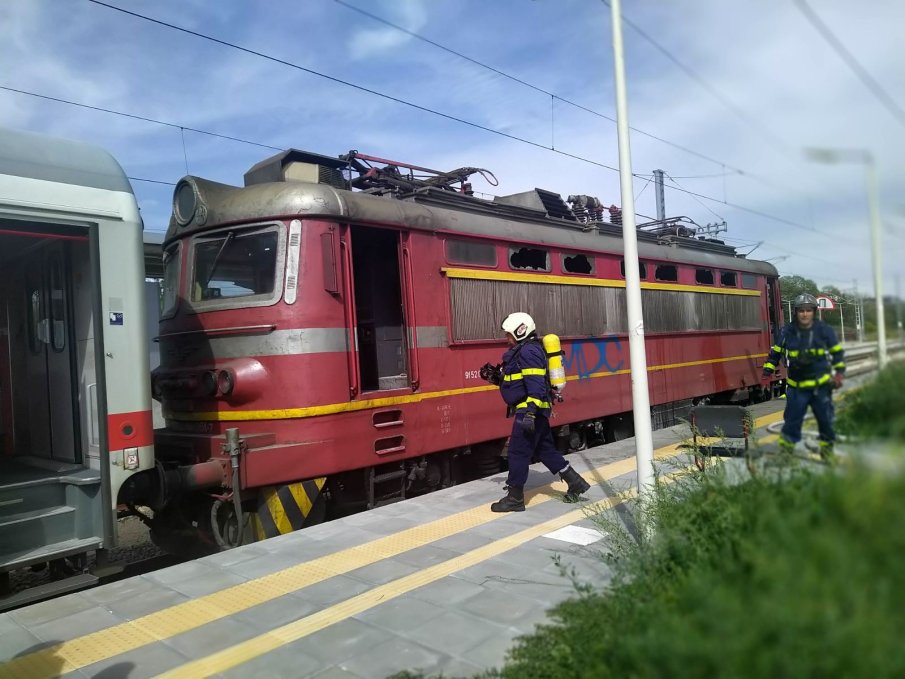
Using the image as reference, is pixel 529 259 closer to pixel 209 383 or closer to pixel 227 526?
pixel 209 383

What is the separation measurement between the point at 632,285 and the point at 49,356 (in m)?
5.20

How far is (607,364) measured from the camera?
31.1 feet

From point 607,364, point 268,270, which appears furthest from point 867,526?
point 607,364

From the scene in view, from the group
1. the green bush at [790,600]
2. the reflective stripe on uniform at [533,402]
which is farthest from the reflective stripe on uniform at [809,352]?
the reflective stripe on uniform at [533,402]

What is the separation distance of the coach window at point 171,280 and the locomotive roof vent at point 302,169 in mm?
1269

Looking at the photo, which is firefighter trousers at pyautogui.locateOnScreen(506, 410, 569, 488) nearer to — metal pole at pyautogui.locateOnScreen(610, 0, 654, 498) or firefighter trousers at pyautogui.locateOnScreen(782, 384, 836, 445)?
metal pole at pyautogui.locateOnScreen(610, 0, 654, 498)

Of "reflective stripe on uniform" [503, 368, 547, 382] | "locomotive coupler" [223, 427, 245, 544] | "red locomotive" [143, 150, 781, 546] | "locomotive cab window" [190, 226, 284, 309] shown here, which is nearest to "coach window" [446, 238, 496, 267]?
"red locomotive" [143, 150, 781, 546]

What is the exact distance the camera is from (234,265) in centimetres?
637

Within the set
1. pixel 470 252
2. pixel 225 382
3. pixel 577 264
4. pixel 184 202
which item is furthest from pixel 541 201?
pixel 225 382

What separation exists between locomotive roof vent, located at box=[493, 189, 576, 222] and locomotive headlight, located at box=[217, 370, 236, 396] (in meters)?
4.84

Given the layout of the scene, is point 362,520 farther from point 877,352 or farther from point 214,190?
point 877,352

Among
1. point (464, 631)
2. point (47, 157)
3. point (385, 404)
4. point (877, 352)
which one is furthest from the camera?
point (385, 404)

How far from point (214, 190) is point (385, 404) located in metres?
2.77

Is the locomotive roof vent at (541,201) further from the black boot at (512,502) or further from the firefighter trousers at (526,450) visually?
the black boot at (512,502)
